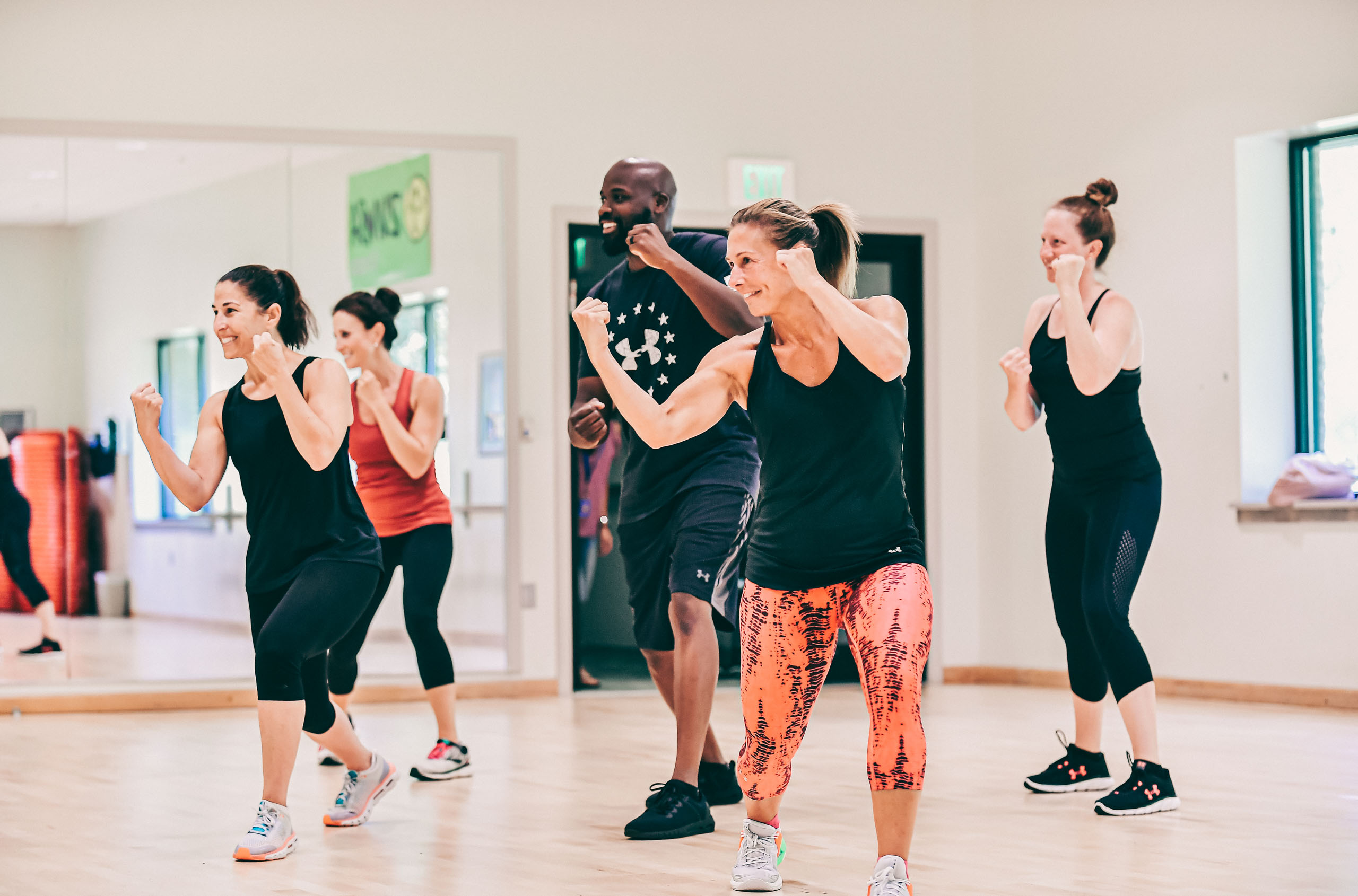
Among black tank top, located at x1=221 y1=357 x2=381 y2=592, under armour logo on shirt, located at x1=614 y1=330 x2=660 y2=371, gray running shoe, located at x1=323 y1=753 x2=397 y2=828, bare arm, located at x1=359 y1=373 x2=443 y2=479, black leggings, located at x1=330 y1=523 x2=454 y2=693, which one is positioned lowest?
gray running shoe, located at x1=323 y1=753 x2=397 y2=828

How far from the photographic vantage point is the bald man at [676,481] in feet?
11.2

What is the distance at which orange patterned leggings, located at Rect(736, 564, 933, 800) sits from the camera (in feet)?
8.07

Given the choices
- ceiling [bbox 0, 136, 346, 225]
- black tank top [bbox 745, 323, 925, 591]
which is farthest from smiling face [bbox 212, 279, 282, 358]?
ceiling [bbox 0, 136, 346, 225]

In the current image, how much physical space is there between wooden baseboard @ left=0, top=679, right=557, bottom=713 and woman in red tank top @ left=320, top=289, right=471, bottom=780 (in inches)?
72.7

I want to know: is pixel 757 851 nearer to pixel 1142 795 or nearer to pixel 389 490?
pixel 1142 795

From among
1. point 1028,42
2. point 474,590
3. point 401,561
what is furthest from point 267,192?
point 1028,42

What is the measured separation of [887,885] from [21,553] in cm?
491

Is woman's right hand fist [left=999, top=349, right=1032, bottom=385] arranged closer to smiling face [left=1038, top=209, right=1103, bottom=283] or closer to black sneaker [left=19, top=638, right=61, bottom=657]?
smiling face [left=1038, top=209, right=1103, bottom=283]

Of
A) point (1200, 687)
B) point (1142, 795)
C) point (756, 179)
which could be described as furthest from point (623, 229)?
point (1200, 687)

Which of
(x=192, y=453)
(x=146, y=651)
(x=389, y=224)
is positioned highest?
(x=389, y=224)

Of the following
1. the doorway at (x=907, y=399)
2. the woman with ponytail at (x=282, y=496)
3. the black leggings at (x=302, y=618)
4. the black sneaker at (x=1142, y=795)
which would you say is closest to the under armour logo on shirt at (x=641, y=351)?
the woman with ponytail at (x=282, y=496)

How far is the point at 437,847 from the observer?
3.36 metres

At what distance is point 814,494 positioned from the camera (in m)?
2.60

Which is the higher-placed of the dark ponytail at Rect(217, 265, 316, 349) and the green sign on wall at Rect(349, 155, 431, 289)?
the green sign on wall at Rect(349, 155, 431, 289)
